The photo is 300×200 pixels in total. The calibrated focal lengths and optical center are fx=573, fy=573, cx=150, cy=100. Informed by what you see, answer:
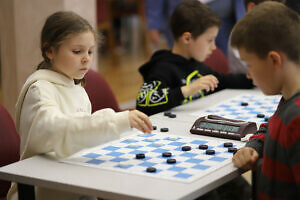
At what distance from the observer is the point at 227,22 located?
4.72 m

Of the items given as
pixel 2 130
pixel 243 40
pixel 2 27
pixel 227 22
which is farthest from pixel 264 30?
pixel 227 22

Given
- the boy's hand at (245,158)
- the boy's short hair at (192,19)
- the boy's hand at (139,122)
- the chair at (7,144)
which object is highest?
Result: the boy's short hair at (192,19)

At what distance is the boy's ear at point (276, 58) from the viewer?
1774 millimetres

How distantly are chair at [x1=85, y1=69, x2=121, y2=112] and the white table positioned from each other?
88cm

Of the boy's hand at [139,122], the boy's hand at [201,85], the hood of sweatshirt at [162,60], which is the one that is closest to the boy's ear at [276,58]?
the boy's hand at [139,122]

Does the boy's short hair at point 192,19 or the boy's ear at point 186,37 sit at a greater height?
the boy's short hair at point 192,19

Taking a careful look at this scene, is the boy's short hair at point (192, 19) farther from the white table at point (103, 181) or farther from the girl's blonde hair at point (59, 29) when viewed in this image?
the white table at point (103, 181)

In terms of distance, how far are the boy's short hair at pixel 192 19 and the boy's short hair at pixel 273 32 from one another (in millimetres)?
1385

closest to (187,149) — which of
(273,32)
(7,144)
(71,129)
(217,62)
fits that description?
Answer: (71,129)

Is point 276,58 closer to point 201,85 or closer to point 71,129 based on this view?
point 71,129

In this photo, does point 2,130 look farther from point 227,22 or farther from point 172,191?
point 227,22

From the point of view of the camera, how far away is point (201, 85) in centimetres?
284

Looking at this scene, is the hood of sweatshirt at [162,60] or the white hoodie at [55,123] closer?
the white hoodie at [55,123]

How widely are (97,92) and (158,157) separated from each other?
0.99 meters
